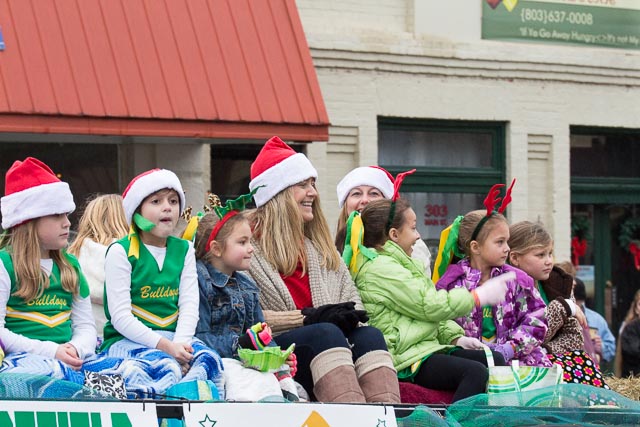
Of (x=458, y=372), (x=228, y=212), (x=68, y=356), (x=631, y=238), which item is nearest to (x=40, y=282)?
(x=68, y=356)

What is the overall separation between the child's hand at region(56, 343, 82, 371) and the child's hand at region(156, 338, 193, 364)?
1.33ft

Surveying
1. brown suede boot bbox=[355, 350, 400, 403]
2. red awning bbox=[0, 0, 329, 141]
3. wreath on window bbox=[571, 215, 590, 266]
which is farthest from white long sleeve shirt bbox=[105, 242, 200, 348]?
wreath on window bbox=[571, 215, 590, 266]

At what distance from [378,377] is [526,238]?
6.37 ft

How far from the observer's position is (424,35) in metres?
13.8

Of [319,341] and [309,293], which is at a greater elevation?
[309,293]

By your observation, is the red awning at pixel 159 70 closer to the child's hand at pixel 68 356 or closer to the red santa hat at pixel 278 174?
the red santa hat at pixel 278 174

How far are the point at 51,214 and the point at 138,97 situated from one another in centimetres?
473

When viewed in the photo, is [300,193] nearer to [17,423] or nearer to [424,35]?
[17,423]

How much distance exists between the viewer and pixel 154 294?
6.45 m

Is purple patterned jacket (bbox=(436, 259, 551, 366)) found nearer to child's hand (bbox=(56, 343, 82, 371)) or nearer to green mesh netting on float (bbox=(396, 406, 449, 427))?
green mesh netting on float (bbox=(396, 406, 449, 427))

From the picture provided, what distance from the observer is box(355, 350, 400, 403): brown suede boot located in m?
6.53

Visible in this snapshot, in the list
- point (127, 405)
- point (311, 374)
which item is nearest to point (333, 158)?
point (311, 374)

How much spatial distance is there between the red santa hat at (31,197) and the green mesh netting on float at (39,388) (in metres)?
1.19

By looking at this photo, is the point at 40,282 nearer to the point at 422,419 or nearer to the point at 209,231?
the point at 209,231
